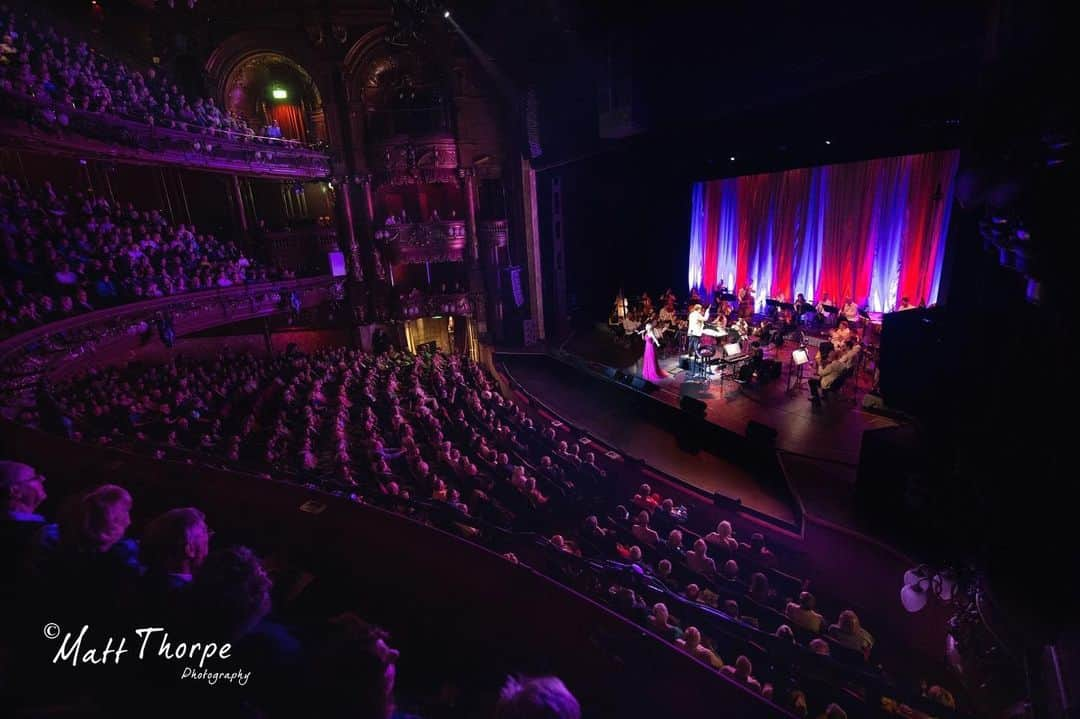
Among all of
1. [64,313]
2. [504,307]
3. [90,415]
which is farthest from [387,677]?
[504,307]

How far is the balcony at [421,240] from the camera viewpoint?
2031cm

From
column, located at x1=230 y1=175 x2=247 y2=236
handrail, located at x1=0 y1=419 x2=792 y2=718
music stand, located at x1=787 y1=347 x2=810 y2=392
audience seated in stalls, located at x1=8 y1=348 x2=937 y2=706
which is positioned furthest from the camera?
column, located at x1=230 y1=175 x2=247 y2=236

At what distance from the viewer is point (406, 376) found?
49.9 ft

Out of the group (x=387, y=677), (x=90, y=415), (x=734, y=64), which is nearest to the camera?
(x=387, y=677)

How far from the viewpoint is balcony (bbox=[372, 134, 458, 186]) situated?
776 inches

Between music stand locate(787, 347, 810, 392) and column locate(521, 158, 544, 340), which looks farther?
column locate(521, 158, 544, 340)

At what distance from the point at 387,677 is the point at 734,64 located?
6.25 m

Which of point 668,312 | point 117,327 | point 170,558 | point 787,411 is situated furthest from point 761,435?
point 117,327

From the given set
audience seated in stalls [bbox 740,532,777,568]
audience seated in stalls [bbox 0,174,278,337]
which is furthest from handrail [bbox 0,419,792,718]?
audience seated in stalls [bbox 0,174,278,337]

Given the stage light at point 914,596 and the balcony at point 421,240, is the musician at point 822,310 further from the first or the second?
the balcony at point 421,240

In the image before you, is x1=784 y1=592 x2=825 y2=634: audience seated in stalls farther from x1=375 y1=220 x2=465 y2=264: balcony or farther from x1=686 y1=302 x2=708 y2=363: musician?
x1=375 y1=220 x2=465 y2=264: balcony

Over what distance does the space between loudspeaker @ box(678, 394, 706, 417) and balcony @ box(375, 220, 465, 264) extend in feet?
43.1

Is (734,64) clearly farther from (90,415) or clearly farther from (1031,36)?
(90,415)

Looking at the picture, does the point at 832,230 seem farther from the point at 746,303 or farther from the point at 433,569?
the point at 433,569
